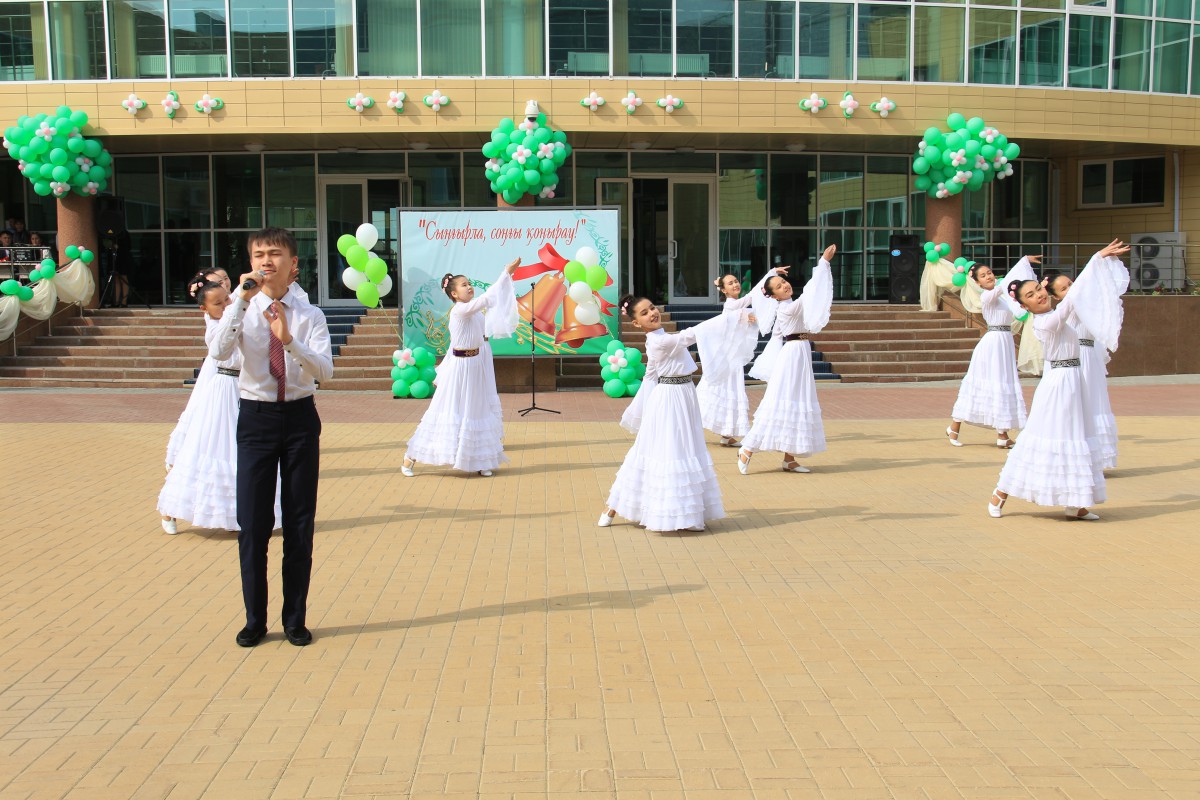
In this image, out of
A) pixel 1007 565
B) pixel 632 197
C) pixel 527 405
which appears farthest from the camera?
pixel 632 197

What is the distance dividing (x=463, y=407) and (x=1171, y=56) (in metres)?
21.1

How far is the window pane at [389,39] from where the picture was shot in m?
22.7

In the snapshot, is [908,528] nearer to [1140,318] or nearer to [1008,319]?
[1008,319]

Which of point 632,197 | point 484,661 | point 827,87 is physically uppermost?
point 827,87

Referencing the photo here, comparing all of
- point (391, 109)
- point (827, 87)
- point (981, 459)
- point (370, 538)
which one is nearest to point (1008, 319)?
point (981, 459)

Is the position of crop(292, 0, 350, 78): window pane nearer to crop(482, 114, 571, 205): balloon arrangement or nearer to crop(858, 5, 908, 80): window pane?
crop(482, 114, 571, 205): balloon arrangement

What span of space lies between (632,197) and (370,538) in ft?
59.6

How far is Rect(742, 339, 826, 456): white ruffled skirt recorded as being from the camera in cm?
1145

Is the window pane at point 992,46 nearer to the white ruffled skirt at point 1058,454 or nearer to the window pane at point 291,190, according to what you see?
Result: the window pane at point 291,190

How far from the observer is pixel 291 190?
25984 millimetres

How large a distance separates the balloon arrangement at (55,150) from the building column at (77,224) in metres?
0.72

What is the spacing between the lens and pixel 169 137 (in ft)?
78.9

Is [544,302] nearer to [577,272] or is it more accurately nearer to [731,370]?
[577,272]

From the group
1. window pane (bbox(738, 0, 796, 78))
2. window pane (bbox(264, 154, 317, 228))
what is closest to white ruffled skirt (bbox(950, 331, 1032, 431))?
window pane (bbox(738, 0, 796, 78))
